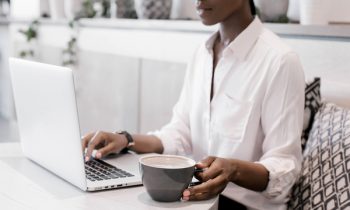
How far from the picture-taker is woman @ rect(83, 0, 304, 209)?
121 centimetres

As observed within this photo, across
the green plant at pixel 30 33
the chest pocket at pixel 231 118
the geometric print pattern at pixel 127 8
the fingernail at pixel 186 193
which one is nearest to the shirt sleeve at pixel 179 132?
the chest pocket at pixel 231 118

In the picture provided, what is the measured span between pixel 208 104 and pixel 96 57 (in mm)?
1552

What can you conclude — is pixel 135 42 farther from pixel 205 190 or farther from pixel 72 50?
pixel 205 190

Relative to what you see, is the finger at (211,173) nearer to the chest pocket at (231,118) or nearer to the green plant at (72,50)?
the chest pocket at (231,118)

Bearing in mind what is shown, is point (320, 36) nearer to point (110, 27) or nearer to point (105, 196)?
point (105, 196)

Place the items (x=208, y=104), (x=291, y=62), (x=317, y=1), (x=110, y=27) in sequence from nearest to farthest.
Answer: (x=291, y=62) → (x=208, y=104) → (x=317, y=1) → (x=110, y=27)

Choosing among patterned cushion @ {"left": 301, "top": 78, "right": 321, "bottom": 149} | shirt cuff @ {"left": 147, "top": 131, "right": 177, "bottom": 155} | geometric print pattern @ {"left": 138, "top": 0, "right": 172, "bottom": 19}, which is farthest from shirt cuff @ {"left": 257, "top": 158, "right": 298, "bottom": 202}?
geometric print pattern @ {"left": 138, "top": 0, "right": 172, "bottom": 19}

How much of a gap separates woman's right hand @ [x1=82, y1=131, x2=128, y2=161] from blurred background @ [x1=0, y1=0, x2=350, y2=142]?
716 millimetres

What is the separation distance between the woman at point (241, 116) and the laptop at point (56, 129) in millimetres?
127

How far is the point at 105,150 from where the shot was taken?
49.1 inches

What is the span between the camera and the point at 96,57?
2.86m

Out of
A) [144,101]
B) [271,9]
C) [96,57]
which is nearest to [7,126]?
[96,57]

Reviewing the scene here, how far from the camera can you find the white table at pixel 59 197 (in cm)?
92

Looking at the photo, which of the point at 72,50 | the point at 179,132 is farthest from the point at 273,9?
the point at 72,50
